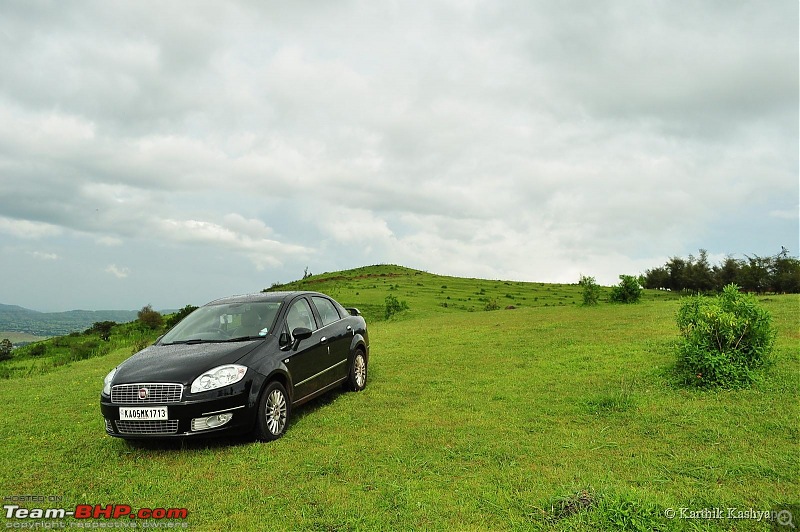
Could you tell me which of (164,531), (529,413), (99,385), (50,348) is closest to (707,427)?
(529,413)

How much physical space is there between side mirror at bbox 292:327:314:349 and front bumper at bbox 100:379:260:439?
105 cm

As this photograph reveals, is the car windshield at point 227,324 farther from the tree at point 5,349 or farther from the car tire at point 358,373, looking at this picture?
the tree at point 5,349

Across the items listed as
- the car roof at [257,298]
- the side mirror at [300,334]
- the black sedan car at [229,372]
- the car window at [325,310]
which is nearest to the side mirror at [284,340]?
the black sedan car at [229,372]

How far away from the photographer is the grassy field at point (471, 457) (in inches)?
173

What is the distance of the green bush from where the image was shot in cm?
822

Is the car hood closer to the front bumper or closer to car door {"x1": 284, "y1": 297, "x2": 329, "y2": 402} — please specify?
the front bumper

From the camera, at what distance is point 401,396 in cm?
888

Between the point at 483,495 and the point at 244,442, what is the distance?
3255 mm

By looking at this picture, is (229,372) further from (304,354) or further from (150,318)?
(150,318)

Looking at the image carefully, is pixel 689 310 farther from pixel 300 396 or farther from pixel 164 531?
pixel 164 531

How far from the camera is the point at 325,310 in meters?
9.12

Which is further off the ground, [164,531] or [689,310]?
[689,310]

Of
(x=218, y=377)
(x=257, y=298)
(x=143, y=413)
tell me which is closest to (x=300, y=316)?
(x=257, y=298)

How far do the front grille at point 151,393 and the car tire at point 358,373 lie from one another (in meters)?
3.55
